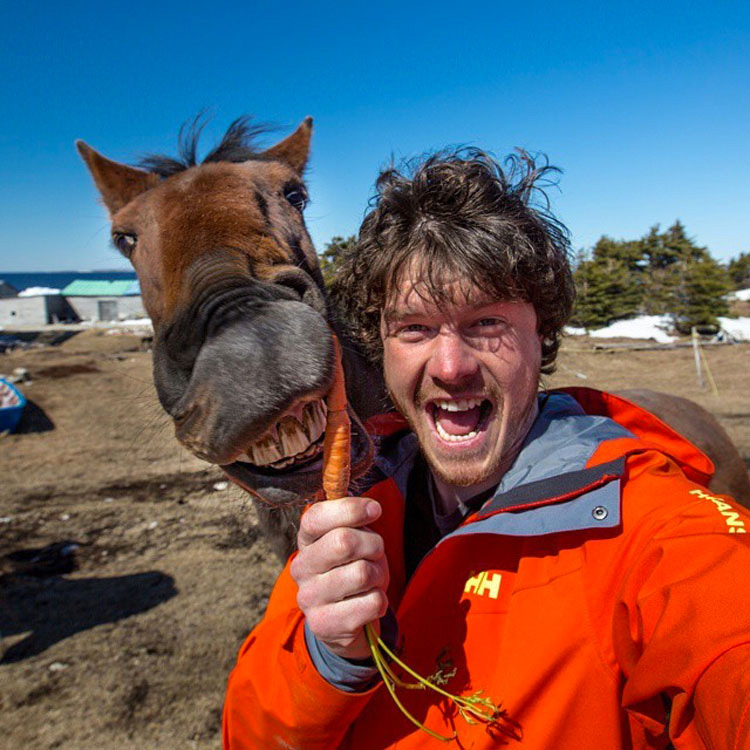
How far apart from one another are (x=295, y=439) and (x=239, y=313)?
0.38m

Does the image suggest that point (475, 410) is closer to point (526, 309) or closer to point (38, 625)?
point (526, 309)

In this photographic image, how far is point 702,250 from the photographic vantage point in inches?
1179

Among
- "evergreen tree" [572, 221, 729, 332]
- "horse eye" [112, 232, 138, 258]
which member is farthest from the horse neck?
"evergreen tree" [572, 221, 729, 332]

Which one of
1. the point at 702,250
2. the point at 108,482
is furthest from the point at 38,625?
the point at 702,250

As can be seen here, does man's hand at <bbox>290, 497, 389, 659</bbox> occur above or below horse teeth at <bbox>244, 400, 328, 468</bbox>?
below

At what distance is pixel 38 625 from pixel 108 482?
3676 mm

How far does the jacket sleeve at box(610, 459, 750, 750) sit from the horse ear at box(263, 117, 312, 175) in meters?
2.64

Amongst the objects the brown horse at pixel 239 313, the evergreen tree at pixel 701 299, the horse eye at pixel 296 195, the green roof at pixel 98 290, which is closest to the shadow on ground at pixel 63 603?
the brown horse at pixel 239 313

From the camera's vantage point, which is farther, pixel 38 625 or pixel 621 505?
pixel 38 625

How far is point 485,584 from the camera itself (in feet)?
4.33

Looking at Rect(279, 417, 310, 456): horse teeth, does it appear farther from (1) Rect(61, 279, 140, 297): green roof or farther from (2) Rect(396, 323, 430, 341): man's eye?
(1) Rect(61, 279, 140, 297): green roof

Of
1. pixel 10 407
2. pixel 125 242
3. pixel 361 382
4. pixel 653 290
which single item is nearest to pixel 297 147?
pixel 125 242

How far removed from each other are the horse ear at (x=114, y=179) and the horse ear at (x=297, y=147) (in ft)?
2.50

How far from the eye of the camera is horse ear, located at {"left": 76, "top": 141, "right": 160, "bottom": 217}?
2.60 metres
